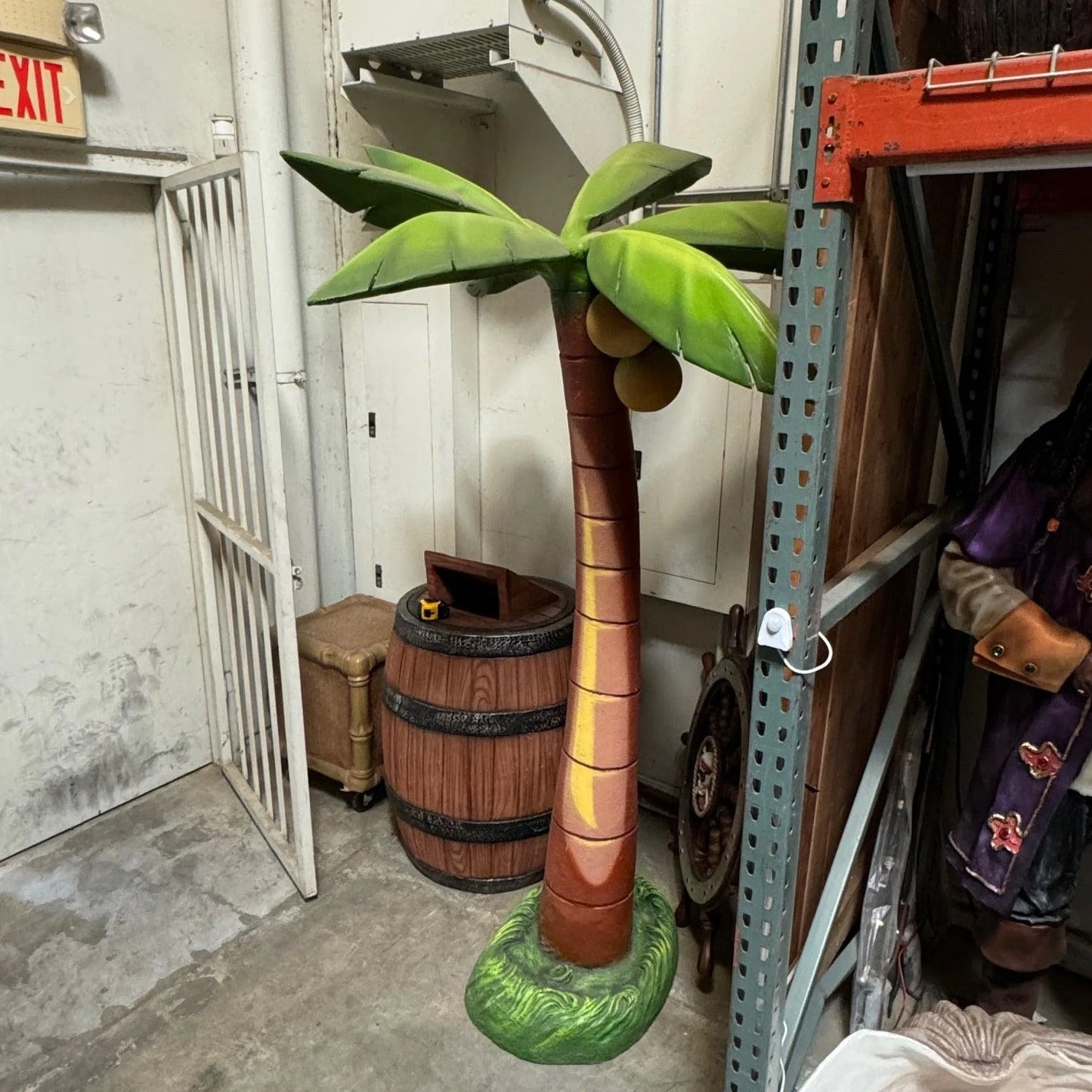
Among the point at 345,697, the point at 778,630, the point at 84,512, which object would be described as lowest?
the point at 345,697

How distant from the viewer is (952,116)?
0.76m

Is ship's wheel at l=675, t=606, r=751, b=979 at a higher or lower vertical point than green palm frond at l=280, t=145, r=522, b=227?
lower

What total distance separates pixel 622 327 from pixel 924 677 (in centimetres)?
94

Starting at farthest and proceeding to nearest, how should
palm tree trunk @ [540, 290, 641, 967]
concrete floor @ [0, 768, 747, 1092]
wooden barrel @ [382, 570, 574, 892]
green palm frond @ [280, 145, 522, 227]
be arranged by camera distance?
wooden barrel @ [382, 570, 574, 892]
concrete floor @ [0, 768, 747, 1092]
palm tree trunk @ [540, 290, 641, 967]
green palm frond @ [280, 145, 522, 227]

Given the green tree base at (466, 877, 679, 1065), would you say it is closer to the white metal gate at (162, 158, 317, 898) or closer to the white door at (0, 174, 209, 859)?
the white metal gate at (162, 158, 317, 898)

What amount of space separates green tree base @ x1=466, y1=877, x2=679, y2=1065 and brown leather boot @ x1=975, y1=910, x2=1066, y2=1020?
0.61 m

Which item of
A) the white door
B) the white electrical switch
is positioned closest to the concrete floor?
the white door

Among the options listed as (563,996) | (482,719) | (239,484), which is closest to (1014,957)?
(563,996)

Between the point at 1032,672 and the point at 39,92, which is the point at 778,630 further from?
the point at 39,92

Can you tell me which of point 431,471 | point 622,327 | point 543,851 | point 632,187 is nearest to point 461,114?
point 431,471

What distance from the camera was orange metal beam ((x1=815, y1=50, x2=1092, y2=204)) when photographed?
71 centimetres

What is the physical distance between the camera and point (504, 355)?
7.76ft

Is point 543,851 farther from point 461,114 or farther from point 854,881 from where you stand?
point 461,114

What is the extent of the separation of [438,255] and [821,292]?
608 mm
